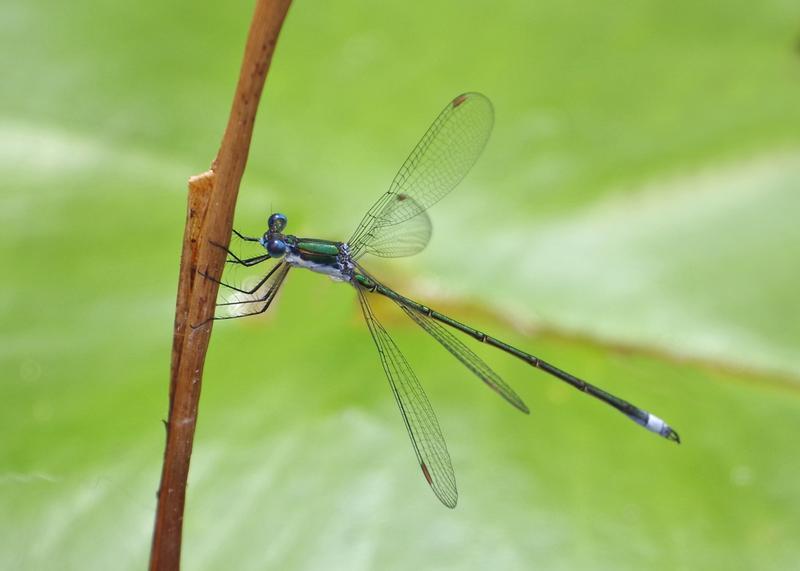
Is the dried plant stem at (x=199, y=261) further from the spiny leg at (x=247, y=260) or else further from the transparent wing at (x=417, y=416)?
the transparent wing at (x=417, y=416)

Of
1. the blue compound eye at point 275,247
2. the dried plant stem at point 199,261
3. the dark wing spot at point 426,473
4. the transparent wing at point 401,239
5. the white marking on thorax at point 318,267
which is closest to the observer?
the dried plant stem at point 199,261

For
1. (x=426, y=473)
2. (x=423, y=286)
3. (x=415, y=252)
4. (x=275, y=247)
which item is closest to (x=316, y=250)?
(x=275, y=247)

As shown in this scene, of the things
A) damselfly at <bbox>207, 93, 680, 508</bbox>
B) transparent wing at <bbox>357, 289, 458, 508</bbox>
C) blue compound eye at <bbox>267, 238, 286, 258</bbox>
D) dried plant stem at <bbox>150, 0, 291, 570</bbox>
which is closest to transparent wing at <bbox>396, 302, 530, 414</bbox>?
damselfly at <bbox>207, 93, 680, 508</bbox>

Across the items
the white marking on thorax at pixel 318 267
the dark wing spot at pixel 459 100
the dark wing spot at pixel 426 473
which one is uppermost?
the dark wing spot at pixel 459 100

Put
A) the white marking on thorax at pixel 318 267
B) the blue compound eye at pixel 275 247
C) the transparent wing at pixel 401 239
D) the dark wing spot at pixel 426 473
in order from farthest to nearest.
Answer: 1. the transparent wing at pixel 401 239
2. the white marking on thorax at pixel 318 267
3. the blue compound eye at pixel 275 247
4. the dark wing spot at pixel 426 473

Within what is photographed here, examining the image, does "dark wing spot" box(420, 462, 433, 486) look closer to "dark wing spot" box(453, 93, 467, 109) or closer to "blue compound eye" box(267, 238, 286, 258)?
"blue compound eye" box(267, 238, 286, 258)

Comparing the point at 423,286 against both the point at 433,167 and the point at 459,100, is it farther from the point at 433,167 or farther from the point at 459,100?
the point at 459,100

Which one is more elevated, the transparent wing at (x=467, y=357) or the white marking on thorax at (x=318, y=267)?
A: the white marking on thorax at (x=318, y=267)

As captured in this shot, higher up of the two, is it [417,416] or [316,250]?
[316,250]

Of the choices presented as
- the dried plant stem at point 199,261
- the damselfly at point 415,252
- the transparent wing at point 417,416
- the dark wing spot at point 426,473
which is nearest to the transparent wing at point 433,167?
the damselfly at point 415,252
